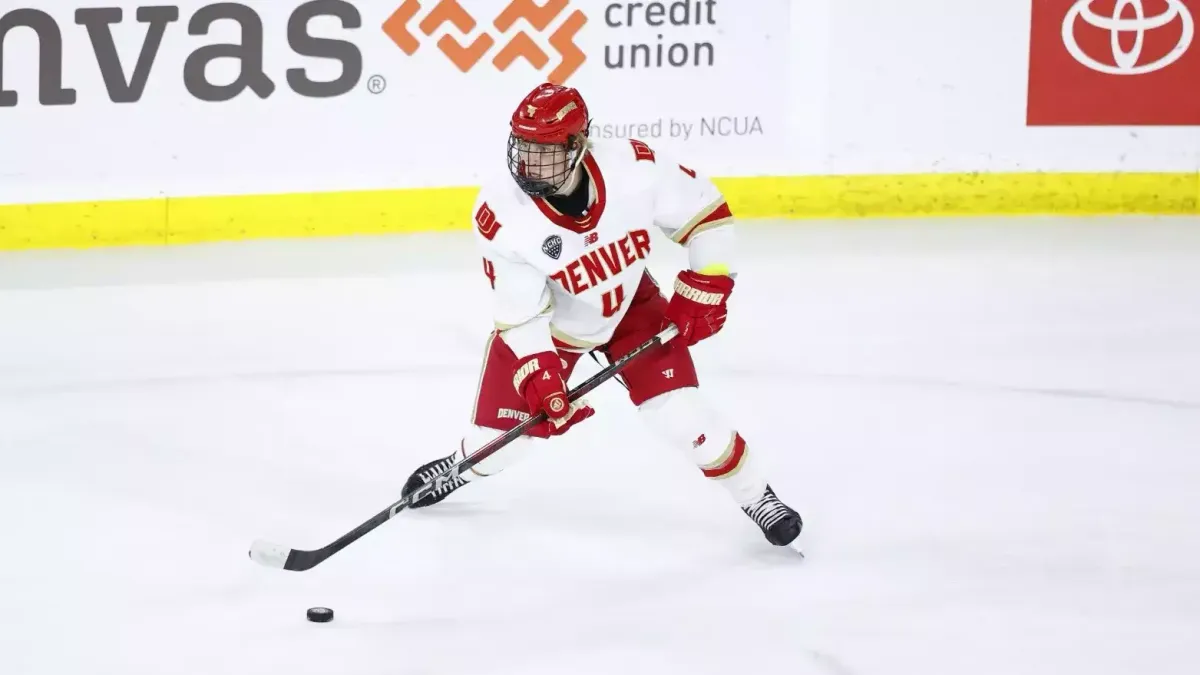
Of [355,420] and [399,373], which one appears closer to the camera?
[355,420]

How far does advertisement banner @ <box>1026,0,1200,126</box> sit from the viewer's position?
5621mm

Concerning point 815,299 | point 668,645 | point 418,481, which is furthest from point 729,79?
point 668,645

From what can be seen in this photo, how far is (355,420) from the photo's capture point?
391cm

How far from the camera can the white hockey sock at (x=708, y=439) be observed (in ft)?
9.27

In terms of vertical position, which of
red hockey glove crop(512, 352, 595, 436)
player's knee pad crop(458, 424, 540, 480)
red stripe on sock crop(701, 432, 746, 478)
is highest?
red hockey glove crop(512, 352, 595, 436)

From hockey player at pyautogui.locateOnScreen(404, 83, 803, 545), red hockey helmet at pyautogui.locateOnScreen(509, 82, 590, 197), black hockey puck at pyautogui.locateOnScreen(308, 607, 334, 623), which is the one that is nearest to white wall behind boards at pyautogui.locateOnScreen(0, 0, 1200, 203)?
hockey player at pyautogui.locateOnScreen(404, 83, 803, 545)

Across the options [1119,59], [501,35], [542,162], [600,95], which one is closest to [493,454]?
[542,162]

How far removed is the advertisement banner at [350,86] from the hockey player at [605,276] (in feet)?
9.75

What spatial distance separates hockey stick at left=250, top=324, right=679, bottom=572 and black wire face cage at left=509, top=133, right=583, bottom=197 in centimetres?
42

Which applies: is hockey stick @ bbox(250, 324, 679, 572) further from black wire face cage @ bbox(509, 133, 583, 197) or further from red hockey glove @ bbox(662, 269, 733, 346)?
black wire face cage @ bbox(509, 133, 583, 197)

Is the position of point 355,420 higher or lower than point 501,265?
lower

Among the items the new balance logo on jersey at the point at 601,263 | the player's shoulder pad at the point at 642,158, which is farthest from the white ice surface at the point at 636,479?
the player's shoulder pad at the point at 642,158

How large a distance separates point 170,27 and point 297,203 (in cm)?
89

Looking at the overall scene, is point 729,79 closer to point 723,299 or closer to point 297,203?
point 297,203
